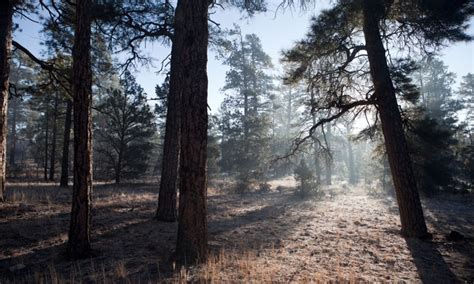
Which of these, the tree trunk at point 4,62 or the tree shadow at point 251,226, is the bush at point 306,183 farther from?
the tree trunk at point 4,62

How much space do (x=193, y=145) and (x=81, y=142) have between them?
206cm

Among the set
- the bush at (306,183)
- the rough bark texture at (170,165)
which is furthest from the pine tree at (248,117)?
the rough bark texture at (170,165)

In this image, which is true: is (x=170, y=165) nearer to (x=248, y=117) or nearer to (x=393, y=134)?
(x=393, y=134)

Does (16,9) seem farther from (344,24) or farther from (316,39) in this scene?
(344,24)

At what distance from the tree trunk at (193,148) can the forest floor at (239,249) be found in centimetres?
45

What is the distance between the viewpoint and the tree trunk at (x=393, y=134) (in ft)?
24.0

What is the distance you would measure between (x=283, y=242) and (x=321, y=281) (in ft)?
9.15

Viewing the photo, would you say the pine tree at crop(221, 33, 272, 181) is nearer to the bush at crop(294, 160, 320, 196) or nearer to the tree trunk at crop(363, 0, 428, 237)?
the bush at crop(294, 160, 320, 196)

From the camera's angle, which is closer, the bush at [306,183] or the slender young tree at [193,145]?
the slender young tree at [193,145]

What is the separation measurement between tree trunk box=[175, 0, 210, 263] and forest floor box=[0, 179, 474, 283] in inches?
17.7

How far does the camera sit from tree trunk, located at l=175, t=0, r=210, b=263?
196 inches

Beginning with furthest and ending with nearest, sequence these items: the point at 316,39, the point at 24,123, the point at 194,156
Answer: the point at 24,123, the point at 316,39, the point at 194,156

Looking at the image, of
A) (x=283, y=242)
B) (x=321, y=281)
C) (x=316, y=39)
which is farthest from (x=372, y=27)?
(x=321, y=281)

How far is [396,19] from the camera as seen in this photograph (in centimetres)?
785
